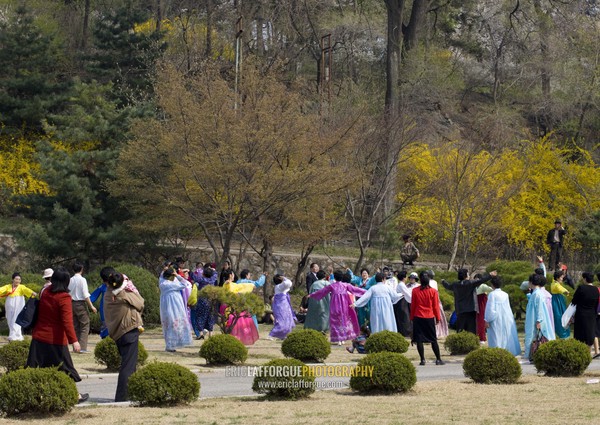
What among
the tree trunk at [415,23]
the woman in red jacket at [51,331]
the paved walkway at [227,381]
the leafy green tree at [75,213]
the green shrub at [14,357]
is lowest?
the paved walkway at [227,381]

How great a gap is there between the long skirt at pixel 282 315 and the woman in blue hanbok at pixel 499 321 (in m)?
4.87

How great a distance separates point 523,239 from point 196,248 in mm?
11498

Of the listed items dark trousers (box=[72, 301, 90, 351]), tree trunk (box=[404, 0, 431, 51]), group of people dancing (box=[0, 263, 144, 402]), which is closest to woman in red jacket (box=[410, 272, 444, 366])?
dark trousers (box=[72, 301, 90, 351])

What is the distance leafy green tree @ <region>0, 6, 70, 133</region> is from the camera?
121 ft

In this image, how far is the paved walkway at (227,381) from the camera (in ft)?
42.4

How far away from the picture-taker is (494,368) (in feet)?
44.5

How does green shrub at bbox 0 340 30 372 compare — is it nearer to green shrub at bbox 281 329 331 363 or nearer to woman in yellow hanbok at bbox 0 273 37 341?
green shrub at bbox 281 329 331 363

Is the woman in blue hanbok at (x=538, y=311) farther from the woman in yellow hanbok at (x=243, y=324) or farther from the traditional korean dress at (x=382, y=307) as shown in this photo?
the woman in yellow hanbok at (x=243, y=324)

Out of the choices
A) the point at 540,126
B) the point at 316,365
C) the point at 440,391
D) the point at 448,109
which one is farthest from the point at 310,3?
the point at 440,391

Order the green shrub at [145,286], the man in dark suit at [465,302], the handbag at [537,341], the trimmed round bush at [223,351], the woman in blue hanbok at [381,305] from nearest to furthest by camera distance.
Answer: the trimmed round bush at [223,351] < the handbag at [537,341] < the woman in blue hanbok at [381,305] < the man in dark suit at [465,302] < the green shrub at [145,286]

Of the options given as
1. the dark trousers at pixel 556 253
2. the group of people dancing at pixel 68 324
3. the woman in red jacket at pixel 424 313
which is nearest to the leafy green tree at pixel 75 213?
the dark trousers at pixel 556 253

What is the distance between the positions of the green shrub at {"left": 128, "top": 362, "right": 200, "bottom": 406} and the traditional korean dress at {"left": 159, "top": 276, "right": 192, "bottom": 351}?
6565 millimetres

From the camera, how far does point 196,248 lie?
34219mm

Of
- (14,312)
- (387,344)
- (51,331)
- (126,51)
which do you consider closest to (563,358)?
(387,344)
